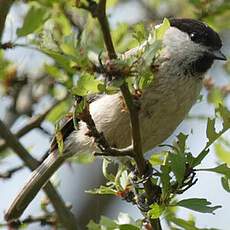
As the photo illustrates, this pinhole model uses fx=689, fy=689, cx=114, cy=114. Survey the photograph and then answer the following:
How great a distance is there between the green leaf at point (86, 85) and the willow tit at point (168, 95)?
737mm

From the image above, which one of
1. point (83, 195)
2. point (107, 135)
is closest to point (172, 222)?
point (107, 135)

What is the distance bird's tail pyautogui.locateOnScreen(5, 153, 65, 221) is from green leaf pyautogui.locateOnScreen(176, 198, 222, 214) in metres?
1.26

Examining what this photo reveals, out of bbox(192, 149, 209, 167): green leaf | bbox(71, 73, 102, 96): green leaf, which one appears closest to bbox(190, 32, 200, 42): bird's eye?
bbox(192, 149, 209, 167): green leaf

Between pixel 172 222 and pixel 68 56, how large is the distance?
109 cm

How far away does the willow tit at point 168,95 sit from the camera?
3.14m

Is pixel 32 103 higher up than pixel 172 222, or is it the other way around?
pixel 32 103

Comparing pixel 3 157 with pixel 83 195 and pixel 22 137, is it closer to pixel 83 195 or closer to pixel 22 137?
pixel 22 137

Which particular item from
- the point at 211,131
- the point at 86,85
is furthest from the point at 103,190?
the point at 86,85

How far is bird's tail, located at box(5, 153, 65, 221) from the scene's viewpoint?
375 centimetres

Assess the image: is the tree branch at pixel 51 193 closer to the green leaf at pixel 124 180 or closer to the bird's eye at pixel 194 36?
the green leaf at pixel 124 180

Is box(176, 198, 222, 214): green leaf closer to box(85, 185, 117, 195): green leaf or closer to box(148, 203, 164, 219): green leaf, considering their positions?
box(148, 203, 164, 219): green leaf

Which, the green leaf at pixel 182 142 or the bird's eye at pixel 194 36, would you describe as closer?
the green leaf at pixel 182 142

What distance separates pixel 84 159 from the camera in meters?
3.90

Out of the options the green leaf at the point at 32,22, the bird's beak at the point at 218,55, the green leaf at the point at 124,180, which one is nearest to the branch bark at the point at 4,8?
the green leaf at the point at 32,22
